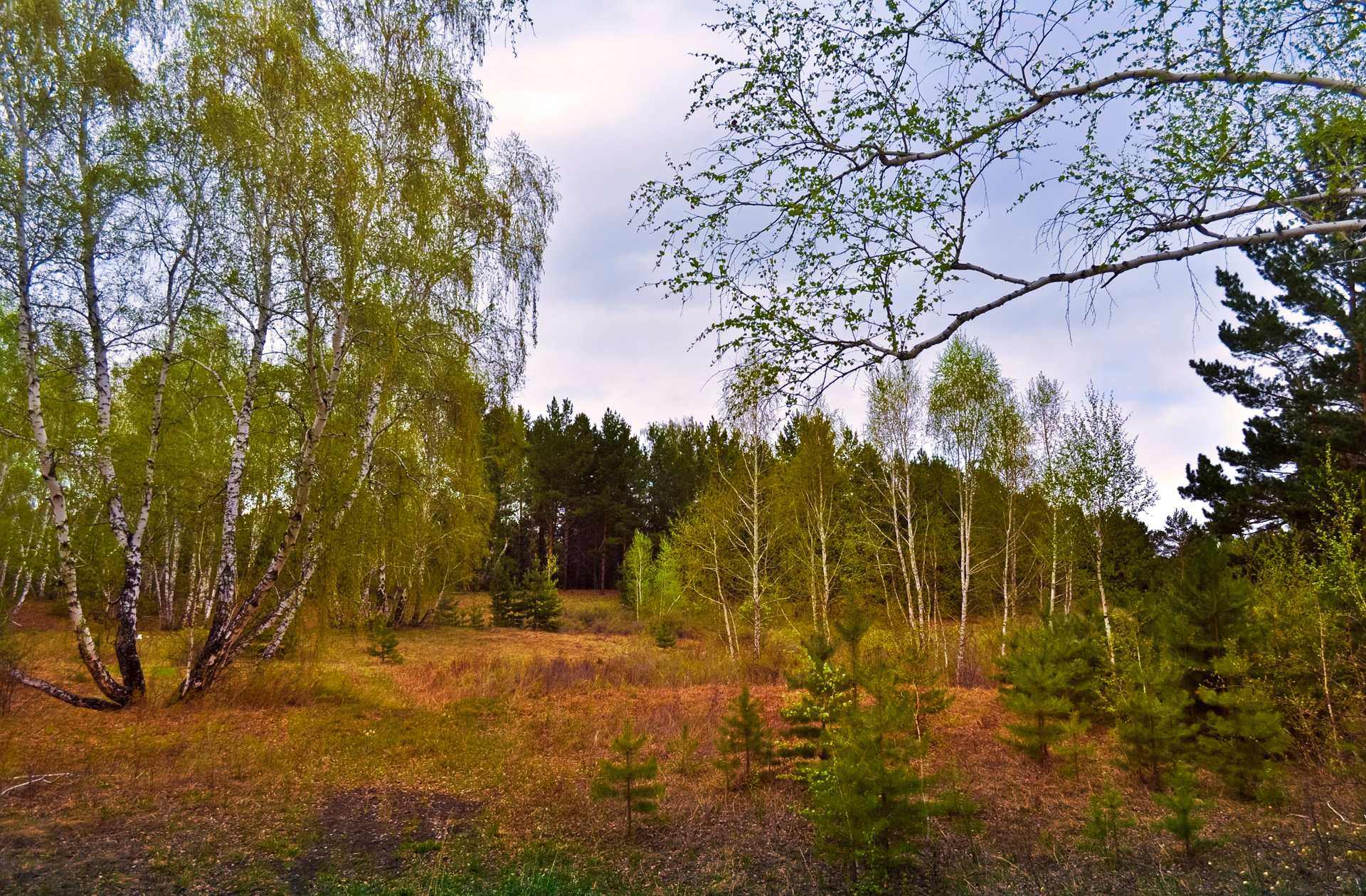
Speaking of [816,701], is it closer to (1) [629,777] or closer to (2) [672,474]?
(1) [629,777]

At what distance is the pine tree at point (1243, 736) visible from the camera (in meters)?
6.59

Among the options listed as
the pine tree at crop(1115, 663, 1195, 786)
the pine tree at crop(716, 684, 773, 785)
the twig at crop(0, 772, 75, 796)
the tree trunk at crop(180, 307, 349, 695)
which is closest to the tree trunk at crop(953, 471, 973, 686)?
the pine tree at crop(1115, 663, 1195, 786)

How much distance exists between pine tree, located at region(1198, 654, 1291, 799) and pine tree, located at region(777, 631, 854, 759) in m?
3.90

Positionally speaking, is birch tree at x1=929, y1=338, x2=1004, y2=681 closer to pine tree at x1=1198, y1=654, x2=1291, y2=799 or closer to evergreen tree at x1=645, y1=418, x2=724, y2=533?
pine tree at x1=1198, y1=654, x2=1291, y2=799

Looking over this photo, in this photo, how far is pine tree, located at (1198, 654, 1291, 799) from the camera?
6.59 m

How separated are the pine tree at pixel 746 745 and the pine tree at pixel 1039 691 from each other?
130 inches

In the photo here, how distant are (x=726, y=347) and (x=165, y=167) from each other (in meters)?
9.50

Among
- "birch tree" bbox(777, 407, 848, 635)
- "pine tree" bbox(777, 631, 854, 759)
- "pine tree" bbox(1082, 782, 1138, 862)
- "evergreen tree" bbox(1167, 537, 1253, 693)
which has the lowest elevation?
"pine tree" bbox(1082, 782, 1138, 862)

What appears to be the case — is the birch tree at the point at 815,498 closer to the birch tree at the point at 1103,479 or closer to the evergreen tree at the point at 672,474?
the birch tree at the point at 1103,479

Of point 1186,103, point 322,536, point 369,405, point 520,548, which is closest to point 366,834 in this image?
point 322,536

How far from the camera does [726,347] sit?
454 centimetres

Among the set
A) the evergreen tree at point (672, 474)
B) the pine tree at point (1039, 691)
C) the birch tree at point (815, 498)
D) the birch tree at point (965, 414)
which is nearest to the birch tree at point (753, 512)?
the birch tree at point (815, 498)

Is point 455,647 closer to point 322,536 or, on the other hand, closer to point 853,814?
point 322,536

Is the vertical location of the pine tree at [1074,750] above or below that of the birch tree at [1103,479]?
below
